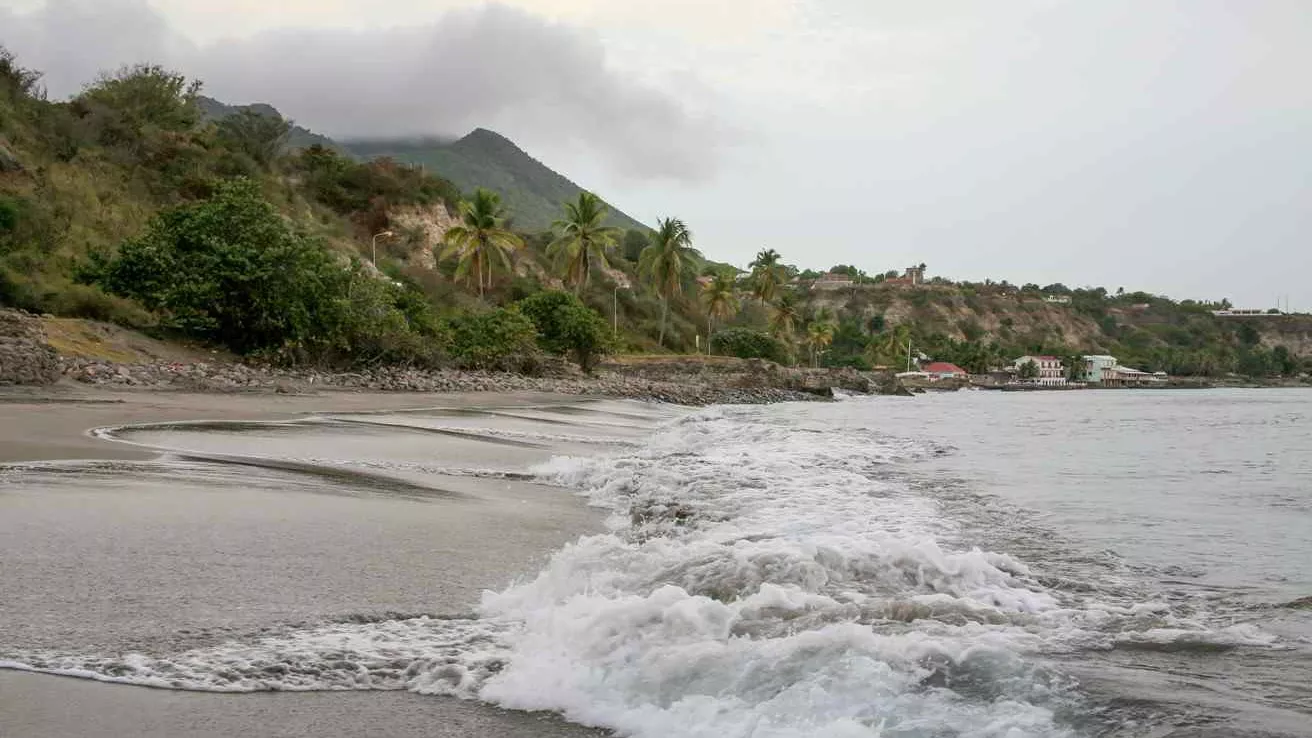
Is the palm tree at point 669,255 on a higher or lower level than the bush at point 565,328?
higher

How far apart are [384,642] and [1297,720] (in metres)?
3.47

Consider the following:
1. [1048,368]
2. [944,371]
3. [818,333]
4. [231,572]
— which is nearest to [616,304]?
[818,333]

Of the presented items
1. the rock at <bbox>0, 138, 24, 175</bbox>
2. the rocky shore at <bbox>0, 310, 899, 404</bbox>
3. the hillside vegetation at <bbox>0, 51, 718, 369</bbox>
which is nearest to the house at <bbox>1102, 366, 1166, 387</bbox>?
the hillside vegetation at <bbox>0, 51, 718, 369</bbox>

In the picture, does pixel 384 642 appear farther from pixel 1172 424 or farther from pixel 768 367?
pixel 768 367

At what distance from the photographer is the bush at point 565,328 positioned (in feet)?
154

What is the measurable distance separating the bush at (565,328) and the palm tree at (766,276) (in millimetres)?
45101

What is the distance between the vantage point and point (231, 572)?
502 centimetres

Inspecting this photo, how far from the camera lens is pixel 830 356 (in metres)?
126

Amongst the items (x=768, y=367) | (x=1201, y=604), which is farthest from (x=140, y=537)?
(x=768, y=367)

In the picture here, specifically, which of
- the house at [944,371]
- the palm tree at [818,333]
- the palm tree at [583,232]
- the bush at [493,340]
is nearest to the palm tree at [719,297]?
the palm tree at [583,232]

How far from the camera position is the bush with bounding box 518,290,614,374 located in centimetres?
4706

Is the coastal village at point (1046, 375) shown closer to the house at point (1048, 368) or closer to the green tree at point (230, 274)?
the house at point (1048, 368)

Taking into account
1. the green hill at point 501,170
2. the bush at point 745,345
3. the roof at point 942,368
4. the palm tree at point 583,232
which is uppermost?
the green hill at point 501,170

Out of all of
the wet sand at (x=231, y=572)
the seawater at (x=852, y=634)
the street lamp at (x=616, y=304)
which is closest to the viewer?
the wet sand at (x=231, y=572)
